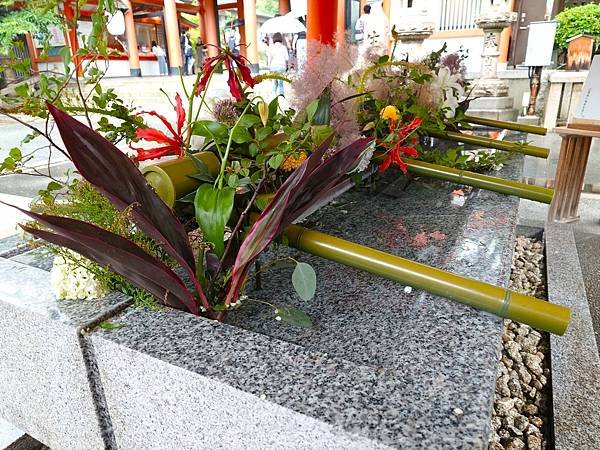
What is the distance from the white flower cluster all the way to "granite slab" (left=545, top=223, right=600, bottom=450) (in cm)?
124

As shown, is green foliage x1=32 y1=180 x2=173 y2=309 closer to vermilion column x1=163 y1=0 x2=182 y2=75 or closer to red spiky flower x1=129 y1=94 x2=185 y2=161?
red spiky flower x1=129 y1=94 x2=185 y2=161

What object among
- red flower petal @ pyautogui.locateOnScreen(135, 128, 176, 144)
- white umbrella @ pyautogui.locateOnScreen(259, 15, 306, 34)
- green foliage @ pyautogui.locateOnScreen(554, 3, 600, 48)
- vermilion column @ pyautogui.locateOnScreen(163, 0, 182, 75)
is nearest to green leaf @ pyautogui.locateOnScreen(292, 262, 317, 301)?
red flower petal @ pyautogui.locateOnScreen(135, 128, 176, 144)

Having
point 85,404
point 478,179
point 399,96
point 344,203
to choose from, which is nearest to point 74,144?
point 85,404

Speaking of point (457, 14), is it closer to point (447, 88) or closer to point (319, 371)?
point (447, 88)

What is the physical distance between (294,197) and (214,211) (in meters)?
0.13

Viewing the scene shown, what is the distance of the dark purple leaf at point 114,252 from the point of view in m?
0.61

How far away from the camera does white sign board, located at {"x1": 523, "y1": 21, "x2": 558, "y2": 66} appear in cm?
622

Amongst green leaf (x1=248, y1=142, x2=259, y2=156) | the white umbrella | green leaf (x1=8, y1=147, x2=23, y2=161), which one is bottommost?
green leaf (x1=248, y1=142, x2=259, y2=156)

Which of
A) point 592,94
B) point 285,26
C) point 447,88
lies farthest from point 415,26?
point 285,26

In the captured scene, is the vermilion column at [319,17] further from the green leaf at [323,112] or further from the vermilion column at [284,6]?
the vermilion column at [284,6]

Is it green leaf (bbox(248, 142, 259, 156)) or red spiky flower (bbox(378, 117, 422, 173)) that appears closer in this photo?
green leaf (bbox(248, 142, 259, 156))

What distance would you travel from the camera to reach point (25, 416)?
95cm

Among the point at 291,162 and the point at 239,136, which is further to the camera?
the point at 291,162

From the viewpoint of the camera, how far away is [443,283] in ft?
2.61
